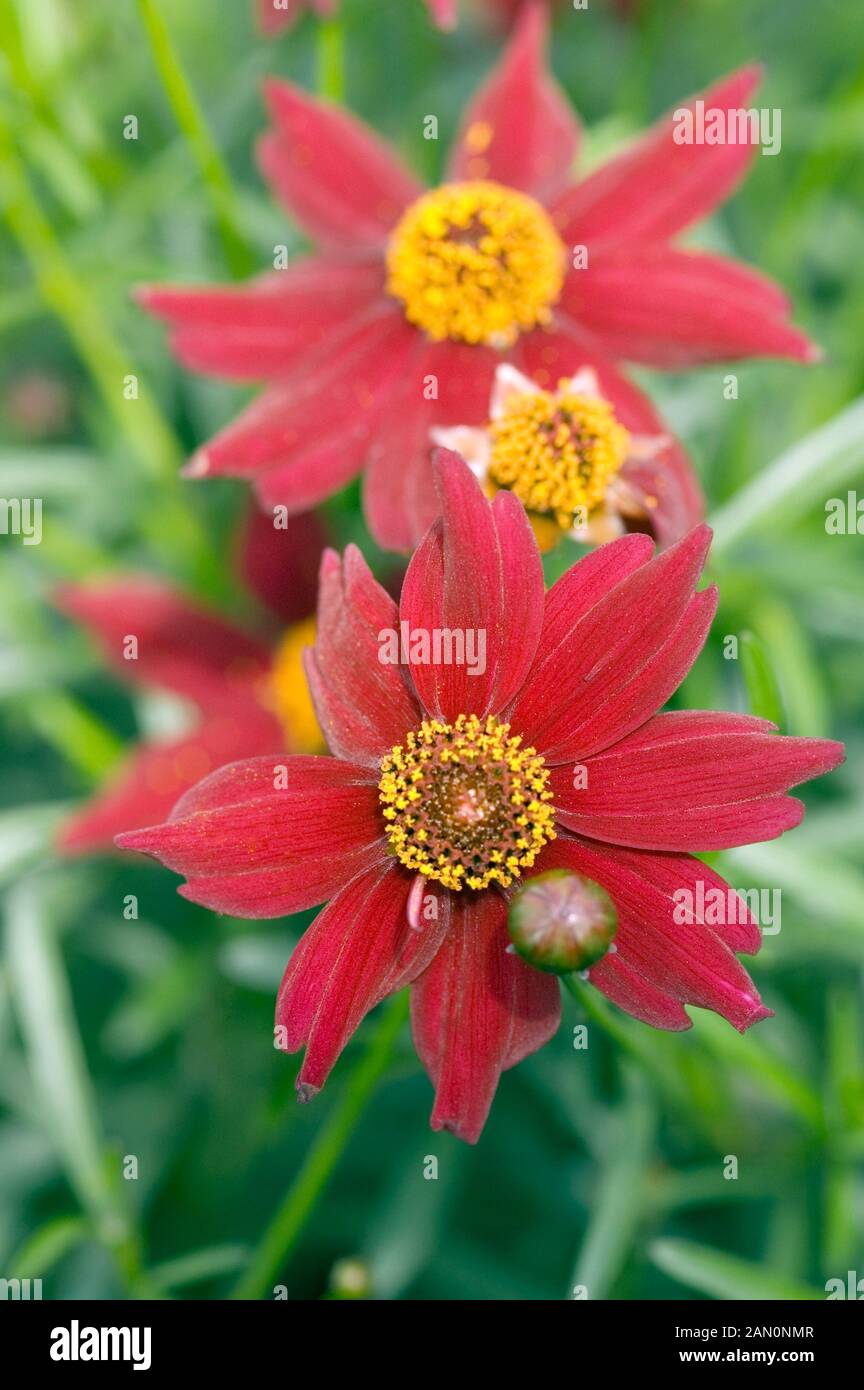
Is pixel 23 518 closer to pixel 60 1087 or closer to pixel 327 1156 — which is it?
pixel 60 1087

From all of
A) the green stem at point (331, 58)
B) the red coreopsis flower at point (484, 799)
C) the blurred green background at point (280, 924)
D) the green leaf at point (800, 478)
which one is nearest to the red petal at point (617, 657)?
the red coreopsis flower at point (484, 799)

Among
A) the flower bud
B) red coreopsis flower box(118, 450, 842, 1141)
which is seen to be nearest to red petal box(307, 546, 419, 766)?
red coreopsis flower box(118, 450, 842, 1141)
